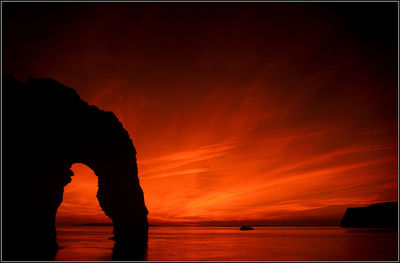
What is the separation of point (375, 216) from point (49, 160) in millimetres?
195872

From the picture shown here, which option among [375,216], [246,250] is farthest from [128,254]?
[375,216]

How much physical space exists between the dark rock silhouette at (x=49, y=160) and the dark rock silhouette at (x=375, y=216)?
17902 cm

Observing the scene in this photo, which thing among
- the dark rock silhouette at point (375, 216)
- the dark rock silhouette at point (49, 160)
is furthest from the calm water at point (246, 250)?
the dark rock silhouette at point (375, 216)

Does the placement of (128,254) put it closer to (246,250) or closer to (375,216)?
(246,250)

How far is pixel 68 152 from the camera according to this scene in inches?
1241

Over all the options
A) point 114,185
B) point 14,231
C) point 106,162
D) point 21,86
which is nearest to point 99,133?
point 106,162

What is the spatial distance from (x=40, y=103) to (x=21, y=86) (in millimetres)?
2181

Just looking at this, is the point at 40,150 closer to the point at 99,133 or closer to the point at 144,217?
the point at 99,133

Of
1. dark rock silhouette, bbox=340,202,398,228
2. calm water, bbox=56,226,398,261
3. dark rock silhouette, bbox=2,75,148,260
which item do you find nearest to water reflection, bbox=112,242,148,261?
calm water, bbox=56,226,398,261

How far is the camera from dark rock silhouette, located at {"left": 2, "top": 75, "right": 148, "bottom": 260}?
25.7 metres

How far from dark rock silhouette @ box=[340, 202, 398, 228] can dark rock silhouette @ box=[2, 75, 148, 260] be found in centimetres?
17902

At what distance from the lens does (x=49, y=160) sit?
29562 mm

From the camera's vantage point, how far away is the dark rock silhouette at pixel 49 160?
25.7 meters

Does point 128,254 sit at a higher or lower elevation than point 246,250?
higher
